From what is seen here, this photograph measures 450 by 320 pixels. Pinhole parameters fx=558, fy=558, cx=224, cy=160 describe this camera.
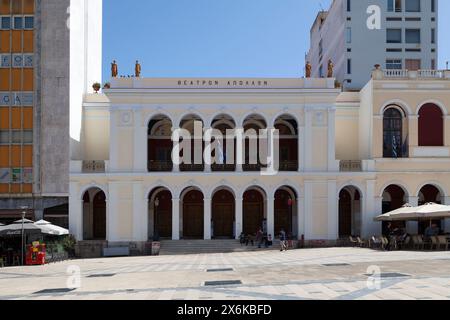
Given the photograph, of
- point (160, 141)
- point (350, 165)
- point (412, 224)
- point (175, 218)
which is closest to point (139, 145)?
point (160, 141)

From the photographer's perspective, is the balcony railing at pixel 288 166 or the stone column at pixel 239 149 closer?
the stone column at pixel 239 149

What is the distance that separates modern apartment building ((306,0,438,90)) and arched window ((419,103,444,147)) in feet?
60.4

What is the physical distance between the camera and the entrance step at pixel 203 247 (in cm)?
3600

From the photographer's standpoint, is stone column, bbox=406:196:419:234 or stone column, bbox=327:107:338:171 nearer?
stone column, bbox=406:196:419:234

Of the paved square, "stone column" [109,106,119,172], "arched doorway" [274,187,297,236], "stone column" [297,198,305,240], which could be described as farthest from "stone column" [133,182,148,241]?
the paved square

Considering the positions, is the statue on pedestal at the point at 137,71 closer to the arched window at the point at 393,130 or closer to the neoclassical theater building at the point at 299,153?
the neoclassical theater building at the point at 299,153

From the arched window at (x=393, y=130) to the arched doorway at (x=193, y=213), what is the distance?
552 inches

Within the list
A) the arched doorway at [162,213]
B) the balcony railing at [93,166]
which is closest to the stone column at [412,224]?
the arched doorway at [162,213]

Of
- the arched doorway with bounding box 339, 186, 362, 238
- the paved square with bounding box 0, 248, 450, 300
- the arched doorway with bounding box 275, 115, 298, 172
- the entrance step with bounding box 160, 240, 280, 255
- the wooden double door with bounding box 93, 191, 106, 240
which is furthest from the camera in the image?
the arched doorway with bounding box 275, 115, 298, 172

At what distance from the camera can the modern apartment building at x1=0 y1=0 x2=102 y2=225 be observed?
38.7 meters

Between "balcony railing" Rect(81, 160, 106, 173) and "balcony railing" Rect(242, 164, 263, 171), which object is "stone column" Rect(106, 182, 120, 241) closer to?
"balcony railing" Rect(81, 160, 106, 173)

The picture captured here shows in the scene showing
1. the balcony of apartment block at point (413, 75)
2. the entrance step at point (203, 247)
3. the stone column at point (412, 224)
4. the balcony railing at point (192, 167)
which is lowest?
the entrance step at point (203, 247)

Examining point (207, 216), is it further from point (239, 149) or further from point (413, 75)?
point (413, 75)
